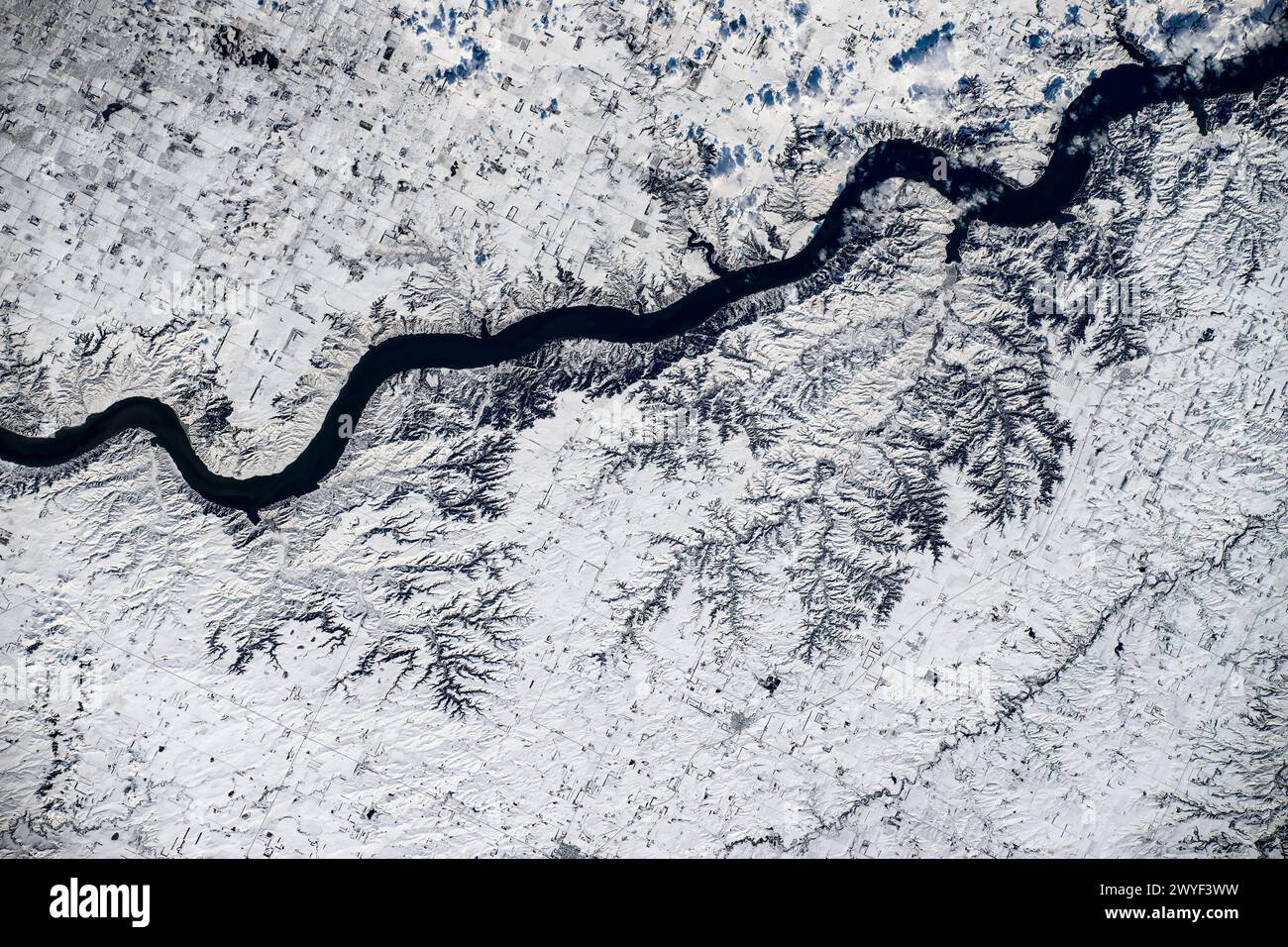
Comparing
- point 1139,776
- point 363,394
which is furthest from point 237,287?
point 1139,776

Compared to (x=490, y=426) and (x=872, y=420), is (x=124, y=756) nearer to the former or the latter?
(x=490, y=426)

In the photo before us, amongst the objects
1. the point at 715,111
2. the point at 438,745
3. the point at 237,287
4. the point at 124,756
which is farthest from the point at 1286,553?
the point at 124,756

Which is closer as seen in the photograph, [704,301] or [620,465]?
[620,465]

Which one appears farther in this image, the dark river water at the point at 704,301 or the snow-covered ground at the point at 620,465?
the dark river water at the point at 704,301

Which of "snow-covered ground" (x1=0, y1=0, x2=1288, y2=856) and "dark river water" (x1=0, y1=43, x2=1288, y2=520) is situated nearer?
"snow-covered ground" (x1=0, y1=0, x2=1288, y2=856)

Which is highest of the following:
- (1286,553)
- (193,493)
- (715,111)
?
(715,111)

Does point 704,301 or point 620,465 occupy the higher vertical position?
point 704,301

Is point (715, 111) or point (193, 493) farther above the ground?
point (715, 111)
